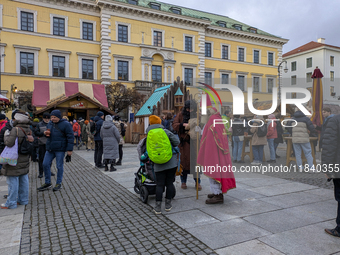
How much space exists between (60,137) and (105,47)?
86.0ft

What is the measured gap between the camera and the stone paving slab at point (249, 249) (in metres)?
3.13

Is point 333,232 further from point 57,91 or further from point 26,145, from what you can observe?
point 57,91

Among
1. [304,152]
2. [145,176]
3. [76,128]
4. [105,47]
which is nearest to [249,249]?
[145,176]

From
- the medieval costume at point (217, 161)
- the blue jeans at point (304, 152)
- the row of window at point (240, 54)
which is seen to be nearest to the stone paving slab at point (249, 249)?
the medieval costume at point (217, 161)

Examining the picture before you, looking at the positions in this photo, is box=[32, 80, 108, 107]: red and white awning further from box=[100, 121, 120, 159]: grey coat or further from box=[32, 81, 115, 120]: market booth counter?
box=[100, 121, 120, 159]: grey coat

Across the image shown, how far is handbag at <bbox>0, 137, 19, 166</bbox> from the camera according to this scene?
4777 millimetres

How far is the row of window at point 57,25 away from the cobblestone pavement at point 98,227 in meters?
27.1

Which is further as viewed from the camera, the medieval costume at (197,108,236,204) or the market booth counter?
the market booth counter

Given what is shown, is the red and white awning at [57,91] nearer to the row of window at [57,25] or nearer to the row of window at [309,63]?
the row of window at [57,25]

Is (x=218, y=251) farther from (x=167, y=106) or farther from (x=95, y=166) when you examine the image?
(x=167, y=106)

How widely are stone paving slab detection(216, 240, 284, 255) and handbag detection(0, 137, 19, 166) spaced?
3897 millimetres

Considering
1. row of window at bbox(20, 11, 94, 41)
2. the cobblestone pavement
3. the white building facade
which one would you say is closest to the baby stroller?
the cobblestone pavement

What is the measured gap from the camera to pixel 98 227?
4031 mm

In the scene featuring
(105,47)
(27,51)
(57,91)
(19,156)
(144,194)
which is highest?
(105,47)
